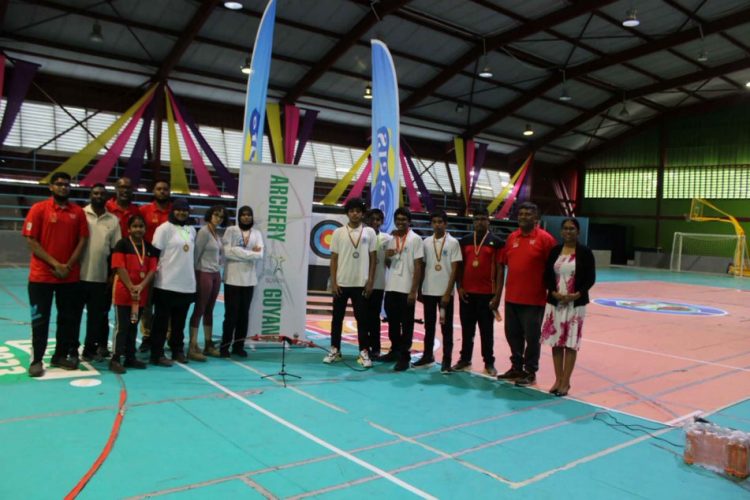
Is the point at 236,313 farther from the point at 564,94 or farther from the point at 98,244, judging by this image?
the point at 564,94

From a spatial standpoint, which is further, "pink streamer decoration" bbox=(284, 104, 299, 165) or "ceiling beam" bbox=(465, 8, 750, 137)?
"pink streamer decoration" bbox=(284, 104, 299, 165)

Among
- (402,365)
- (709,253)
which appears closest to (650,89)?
(709,253)

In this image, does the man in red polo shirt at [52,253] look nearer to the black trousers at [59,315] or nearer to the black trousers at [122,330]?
the black trousers at [59,315]

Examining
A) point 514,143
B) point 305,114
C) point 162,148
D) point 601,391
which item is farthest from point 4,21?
point 514,143

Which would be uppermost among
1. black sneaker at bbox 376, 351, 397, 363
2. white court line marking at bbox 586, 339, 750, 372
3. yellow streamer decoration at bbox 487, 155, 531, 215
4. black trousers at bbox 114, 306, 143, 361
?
yellow streamer decoration at bbox 487, 155, 531, 215

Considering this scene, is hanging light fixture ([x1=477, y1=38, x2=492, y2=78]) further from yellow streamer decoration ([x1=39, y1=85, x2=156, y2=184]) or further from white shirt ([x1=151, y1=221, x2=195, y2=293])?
white shirt ([x1=151, y1=221, x2=195, y2=293])

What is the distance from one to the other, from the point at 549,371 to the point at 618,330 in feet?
11.5

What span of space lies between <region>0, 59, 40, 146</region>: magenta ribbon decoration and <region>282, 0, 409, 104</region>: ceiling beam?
7922 millimetres

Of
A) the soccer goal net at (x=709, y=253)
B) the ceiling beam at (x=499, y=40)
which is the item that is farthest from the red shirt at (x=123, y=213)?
the soccer goal net at (x=709, y=253)

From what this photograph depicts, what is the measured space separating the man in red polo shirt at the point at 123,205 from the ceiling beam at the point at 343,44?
1225 cm

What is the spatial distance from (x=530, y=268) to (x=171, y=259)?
11.4ft

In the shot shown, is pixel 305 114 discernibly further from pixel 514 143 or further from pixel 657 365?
pixel 657 365

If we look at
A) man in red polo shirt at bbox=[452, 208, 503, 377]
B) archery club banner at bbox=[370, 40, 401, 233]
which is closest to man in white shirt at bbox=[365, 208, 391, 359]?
man in red polo shirt at bbox=[452, 208, 503, 377]

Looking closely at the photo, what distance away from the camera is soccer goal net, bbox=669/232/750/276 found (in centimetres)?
2564
